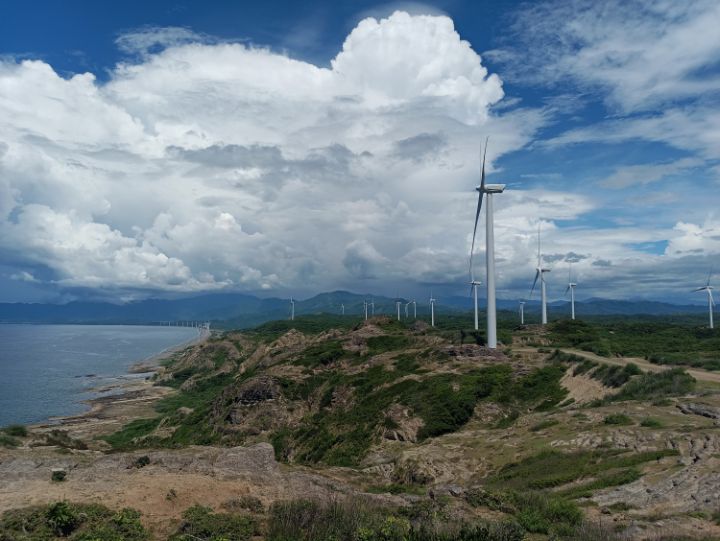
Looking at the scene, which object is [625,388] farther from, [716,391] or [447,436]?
[447,436]

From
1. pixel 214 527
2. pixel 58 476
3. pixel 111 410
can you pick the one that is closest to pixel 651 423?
pixel 214 527

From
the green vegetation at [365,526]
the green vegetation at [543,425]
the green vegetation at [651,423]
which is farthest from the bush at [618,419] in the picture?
the green vegetation at [365,526]

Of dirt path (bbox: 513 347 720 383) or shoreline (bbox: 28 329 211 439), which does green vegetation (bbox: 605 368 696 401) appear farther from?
shoreline (bbox: 28 329 211 439)

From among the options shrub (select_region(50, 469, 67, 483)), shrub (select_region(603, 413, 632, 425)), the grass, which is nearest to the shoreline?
shrub (select_region(50, 469, 67, 483))

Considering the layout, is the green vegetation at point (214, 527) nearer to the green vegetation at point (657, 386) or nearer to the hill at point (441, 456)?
the hill at point (441, 456)

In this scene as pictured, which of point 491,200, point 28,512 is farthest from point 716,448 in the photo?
point 491,200

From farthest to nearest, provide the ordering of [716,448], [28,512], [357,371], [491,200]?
[357,371] < [491,200] < [716,448] < [28,512]

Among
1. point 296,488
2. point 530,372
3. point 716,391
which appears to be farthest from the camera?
point 530,372
